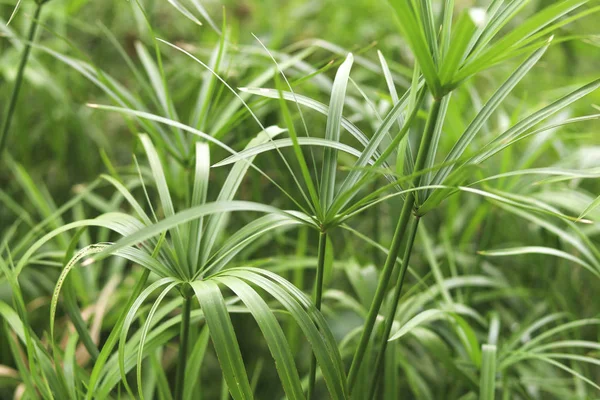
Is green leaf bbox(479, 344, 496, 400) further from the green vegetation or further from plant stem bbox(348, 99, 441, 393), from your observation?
plant stem bbox(348, 99, 441, 393)

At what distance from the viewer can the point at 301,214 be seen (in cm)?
46

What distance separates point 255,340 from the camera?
42.5 inches

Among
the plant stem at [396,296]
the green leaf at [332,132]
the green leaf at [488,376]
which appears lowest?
the green leaf at [488,376]

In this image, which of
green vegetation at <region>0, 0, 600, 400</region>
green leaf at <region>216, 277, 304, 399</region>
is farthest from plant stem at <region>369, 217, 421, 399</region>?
green leaf at <region>216, 277, 304, 399</region>

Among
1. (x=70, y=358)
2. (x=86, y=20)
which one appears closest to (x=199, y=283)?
(x=70, y=358)

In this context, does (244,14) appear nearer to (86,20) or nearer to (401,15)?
(86,20)

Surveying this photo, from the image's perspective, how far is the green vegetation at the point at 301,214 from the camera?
44cm

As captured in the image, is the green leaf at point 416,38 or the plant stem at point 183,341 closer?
the green leaf at point 416,38

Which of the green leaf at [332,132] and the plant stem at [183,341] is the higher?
the green leaf at [332,132]

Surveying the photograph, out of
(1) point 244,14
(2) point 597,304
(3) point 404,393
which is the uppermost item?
(1) point 244,14

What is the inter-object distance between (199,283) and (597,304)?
812mm

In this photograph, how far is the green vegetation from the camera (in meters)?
0.44

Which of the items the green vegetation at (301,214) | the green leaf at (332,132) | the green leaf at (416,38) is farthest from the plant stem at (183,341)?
the green leaf at (416,38)

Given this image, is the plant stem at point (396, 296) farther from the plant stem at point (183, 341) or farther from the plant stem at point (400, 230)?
the plant stem at point (183, 341)
